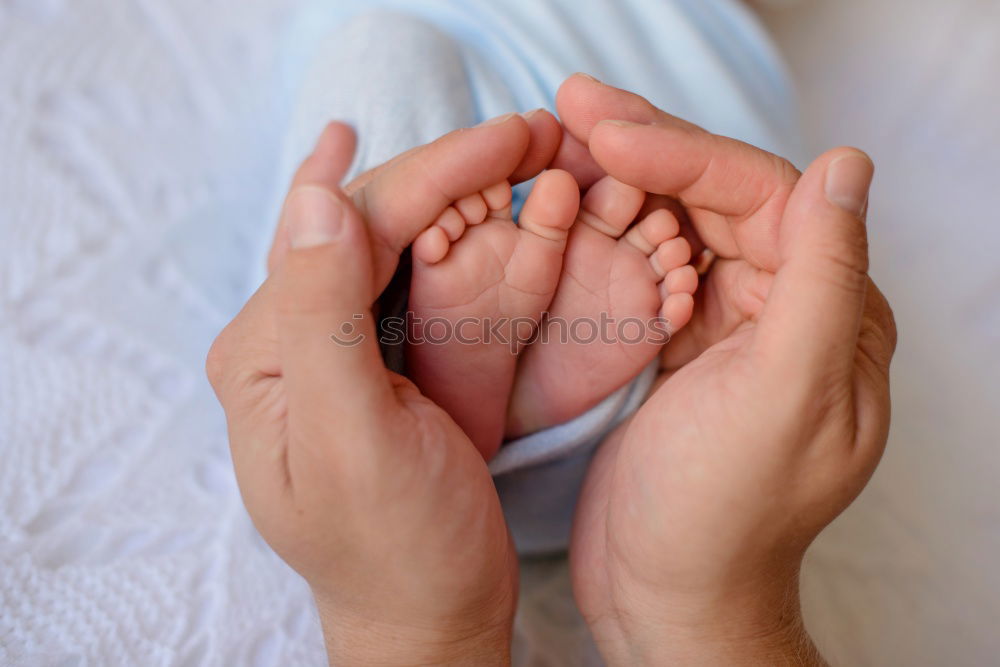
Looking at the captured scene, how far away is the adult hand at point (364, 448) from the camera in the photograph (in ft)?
1.71

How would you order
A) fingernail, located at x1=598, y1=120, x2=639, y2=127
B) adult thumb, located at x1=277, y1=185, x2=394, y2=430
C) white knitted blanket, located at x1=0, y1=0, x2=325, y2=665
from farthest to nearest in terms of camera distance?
1. white knitted blanket, located at x1=0, y1=0, x2=325, y2=665
2. fingernail, located at x1=598, y1=120, x2=639, y2=127
3. adult thumb, located at x1=277, y1=185, x2=394, y2=430

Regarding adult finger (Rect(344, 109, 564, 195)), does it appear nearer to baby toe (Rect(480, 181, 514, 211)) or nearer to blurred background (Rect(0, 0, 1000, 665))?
baby toe (Rect(480, 181, 514, 211))

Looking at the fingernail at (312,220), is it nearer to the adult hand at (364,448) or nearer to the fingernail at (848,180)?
the adult hand at (364,448)

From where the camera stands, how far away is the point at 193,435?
84 centimetres

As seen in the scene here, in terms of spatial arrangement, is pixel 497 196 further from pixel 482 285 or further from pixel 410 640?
pixel 410 640

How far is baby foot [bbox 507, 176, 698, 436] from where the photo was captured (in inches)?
26.8

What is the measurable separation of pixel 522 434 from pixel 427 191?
1.02 ft

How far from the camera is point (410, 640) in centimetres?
63

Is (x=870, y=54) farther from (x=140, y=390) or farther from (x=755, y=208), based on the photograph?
(x=140, y=390)

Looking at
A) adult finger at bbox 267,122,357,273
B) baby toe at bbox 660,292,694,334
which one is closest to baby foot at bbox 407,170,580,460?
baby toe at bbox 660,292,694,334

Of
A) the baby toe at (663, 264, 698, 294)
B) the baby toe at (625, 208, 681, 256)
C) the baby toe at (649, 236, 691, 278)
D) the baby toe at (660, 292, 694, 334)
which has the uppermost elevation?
the baby toe at (625, 208, 681, 256)

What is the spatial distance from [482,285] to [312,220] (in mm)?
184

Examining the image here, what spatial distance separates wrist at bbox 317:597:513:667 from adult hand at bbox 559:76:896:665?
0.43ft

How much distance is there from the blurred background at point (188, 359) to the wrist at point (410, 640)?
10 cm
